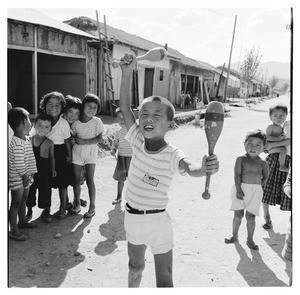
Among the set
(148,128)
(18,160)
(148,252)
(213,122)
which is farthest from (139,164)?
(18,160)

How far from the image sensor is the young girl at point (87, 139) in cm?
354

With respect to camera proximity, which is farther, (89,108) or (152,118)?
(89,108)

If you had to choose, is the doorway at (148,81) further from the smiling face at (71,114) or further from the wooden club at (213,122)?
the wooden club at (213,122)

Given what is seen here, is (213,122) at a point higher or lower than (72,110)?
lower

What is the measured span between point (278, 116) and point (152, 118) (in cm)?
184

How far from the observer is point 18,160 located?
9.59 feet

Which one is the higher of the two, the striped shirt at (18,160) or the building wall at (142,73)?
the building wall at (142,73)

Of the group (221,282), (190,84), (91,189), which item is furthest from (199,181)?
(190,84)

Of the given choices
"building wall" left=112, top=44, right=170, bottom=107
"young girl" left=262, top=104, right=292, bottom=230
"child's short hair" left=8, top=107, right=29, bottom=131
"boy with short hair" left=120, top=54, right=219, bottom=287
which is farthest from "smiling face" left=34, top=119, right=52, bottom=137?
"building wall" left=112, top=44, right=170, bottom=107

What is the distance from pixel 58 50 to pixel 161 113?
677cm

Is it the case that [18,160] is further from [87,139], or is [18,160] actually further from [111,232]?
[111,232]

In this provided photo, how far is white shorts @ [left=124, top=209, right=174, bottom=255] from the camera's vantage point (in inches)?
79.8

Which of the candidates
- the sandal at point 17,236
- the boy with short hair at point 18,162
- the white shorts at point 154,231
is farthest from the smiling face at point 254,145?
the sandal at point 17,236

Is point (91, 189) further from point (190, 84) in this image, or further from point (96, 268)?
point (190, 84)
